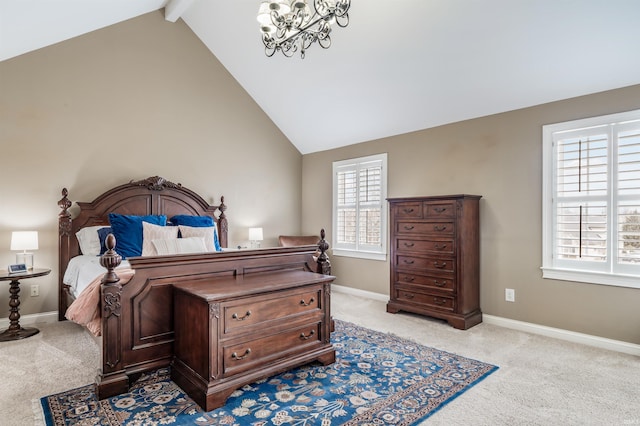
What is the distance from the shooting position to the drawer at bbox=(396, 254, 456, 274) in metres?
3.92

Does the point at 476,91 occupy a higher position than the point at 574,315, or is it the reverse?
the point at 476,91

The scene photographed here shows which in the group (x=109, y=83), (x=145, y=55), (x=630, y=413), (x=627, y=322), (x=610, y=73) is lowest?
(x=630, y=413)

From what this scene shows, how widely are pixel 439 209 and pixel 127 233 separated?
343 cm

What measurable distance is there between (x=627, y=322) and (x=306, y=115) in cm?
442

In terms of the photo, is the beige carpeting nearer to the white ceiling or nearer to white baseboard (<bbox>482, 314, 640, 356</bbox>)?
white baseboard (<bbox>482, 314, 640, 356</bbox>)

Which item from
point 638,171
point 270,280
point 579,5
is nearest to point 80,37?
point 270,280

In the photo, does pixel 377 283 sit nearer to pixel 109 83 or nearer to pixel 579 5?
pixel 579 5

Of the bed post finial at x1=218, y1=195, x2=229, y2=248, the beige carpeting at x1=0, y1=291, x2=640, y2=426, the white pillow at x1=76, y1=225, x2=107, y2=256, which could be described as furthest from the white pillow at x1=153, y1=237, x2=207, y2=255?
the bed post finial at x1=218, y1=195, x2=229, y2=248

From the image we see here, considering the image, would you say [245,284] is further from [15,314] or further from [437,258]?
[15,314]

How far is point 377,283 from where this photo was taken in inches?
202

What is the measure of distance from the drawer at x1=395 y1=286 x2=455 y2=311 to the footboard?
2242mm

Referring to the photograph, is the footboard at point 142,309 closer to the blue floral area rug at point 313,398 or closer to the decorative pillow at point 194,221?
the blue floral area rug at point 313,398

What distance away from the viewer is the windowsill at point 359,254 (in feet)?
16.7

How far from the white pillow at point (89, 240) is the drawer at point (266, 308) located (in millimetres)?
2525
